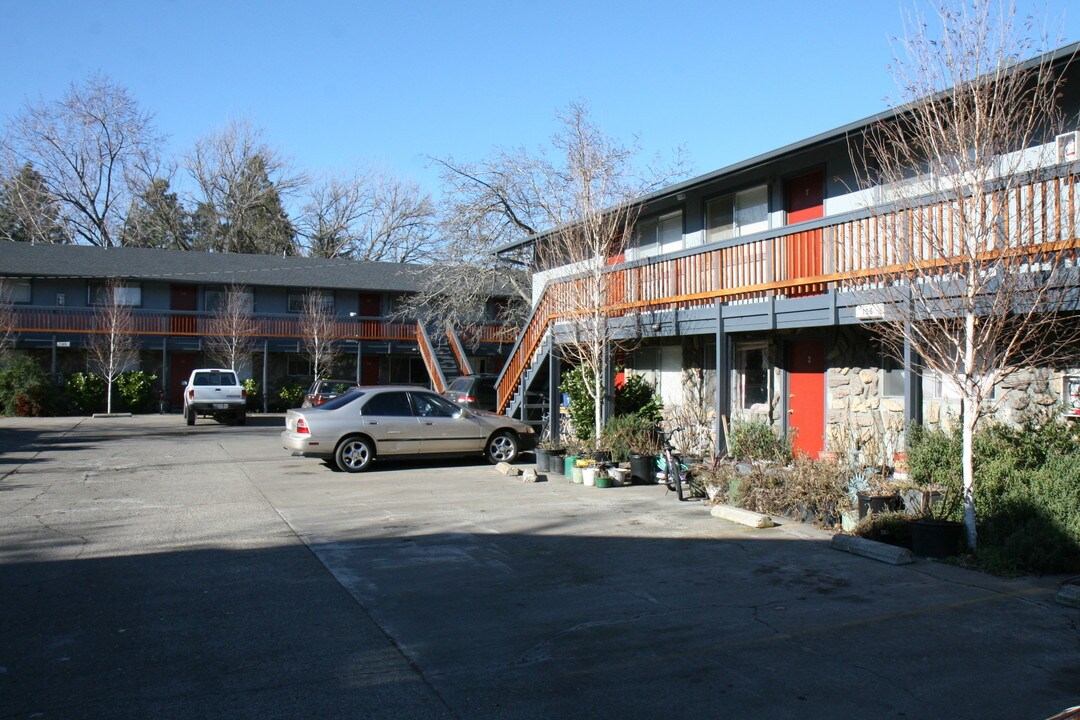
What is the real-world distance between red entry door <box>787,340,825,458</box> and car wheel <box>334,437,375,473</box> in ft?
23.7

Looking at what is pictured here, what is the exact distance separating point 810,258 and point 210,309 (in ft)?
104

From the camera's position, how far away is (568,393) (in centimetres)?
1612

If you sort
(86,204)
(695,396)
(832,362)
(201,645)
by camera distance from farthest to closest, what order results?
(86,204)
(695,396)
(832,362)
(201,645)

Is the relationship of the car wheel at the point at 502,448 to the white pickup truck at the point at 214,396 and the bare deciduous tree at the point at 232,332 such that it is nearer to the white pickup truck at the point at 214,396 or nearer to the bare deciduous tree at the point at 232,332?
the white pickup truck at the point at 214,396

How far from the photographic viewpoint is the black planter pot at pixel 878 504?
8.59 metres

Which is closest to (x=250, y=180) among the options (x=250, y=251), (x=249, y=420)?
(x=250, y=251)

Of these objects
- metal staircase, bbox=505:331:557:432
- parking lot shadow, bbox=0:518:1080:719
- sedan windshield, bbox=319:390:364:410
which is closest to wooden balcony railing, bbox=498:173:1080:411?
metal staircase, bbox=505:331:557:432

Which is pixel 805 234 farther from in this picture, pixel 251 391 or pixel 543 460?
pixel 251 391

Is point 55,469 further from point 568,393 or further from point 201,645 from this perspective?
point 201,645

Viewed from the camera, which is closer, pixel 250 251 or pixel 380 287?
pixel 380 287

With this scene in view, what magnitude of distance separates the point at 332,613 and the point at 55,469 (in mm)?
10836

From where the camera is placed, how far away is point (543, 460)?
47.7ft

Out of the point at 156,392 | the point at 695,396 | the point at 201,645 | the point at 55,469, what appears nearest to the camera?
the point at 201,645

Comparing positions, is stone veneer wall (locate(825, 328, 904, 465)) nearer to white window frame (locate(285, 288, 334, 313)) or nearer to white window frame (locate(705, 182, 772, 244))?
white window frame (locate(705, 182, 772, 244))
